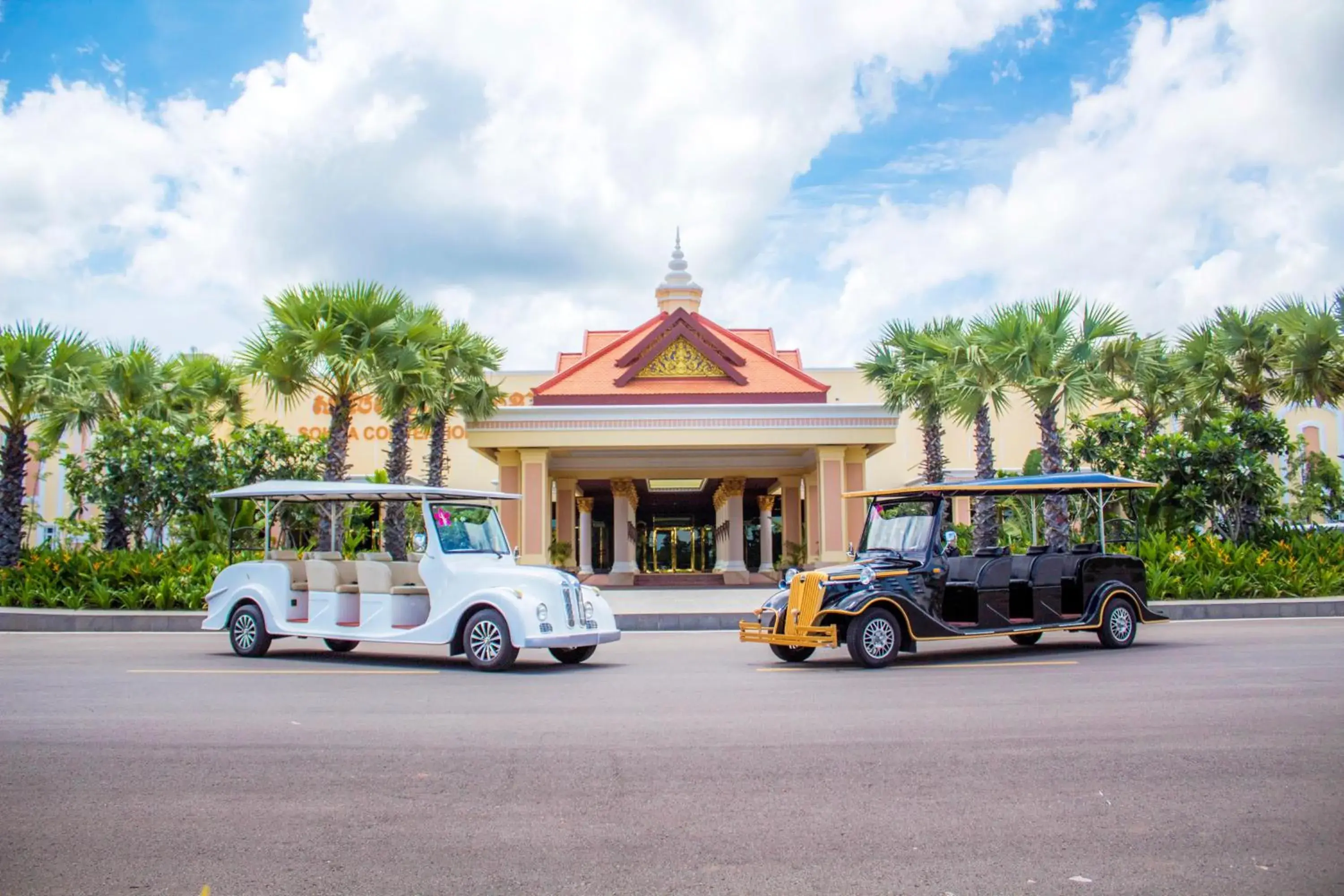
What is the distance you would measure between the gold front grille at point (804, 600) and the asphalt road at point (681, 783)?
0.72m

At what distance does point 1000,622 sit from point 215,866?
853 centimetres

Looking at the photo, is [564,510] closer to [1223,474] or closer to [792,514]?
[792,514]

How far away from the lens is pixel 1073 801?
5098mm

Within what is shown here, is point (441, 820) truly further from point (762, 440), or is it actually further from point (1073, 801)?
point (762, 440)

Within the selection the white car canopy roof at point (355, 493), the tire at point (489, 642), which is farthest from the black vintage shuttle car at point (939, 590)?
the white car canopy roof at point (355, 493)

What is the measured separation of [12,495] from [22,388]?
1.94 meters

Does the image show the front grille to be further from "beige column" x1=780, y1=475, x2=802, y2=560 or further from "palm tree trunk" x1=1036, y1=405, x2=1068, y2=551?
"beige column" x1=780, y1=475, x2=802, y2=560

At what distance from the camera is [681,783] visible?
550 cm

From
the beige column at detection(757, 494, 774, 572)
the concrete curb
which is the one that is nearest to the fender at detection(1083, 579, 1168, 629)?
the concrete curb

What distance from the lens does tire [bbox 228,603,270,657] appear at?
11664mm

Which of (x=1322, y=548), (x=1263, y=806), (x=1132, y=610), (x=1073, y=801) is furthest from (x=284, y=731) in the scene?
(x=1322, y=548)

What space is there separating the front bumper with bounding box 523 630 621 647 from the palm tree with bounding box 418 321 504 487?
13571mm

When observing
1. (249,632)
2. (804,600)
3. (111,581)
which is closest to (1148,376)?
(804,600)

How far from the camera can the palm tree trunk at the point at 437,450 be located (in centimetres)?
2452
